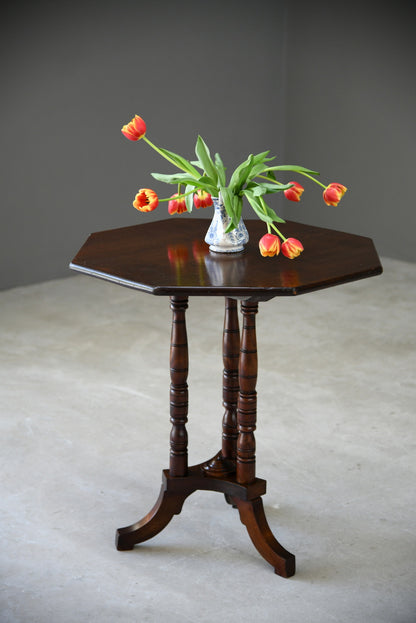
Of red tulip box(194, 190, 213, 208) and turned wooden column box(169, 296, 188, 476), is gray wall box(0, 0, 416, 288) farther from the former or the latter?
turned wooden column box(169, 296, 188, 476)

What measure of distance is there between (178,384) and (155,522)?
1.46 feet

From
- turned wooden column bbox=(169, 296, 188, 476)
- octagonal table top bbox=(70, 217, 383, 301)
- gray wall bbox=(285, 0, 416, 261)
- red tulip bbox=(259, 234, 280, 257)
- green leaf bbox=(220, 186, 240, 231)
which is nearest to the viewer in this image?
octagonal table top bbox=(70, 217, 383, 301)

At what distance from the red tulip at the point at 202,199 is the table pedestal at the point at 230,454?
301mm

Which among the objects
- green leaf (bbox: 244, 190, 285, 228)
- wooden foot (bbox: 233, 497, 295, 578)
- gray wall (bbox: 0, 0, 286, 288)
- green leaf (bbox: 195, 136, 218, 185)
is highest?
gray wall (bbox: 0, 0, 286, 288)

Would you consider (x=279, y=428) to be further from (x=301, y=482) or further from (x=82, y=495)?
(x=82, y=495)

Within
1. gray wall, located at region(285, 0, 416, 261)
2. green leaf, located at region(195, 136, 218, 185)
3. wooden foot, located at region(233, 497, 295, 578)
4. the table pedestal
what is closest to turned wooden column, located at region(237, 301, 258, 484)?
the table pedestal

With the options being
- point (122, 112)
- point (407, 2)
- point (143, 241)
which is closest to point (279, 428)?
point (143, 241)

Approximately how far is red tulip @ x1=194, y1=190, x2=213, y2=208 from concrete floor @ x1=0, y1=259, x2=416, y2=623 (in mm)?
1017

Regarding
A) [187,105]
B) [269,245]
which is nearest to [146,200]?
[269,245]

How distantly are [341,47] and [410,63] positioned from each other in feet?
1.94

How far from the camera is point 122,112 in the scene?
5809mm

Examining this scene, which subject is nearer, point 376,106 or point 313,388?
point 313,388

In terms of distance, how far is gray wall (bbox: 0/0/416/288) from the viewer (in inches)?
216

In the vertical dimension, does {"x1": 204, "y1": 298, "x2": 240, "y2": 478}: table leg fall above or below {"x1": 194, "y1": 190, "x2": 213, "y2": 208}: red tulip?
below
